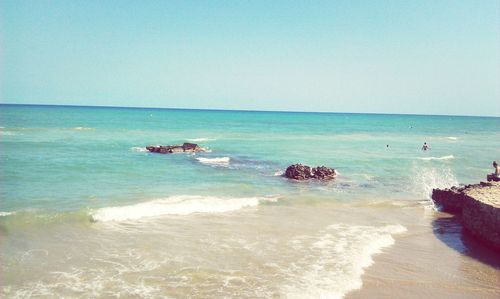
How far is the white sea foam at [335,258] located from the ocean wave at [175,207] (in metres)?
5.19

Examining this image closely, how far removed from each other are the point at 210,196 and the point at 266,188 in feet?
13.5

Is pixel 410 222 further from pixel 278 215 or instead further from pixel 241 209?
pixel 241 209

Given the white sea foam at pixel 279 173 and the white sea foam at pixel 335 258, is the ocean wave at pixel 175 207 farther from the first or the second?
the white sea foam at pixel 279 173

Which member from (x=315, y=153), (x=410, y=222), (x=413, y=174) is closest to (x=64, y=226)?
(x=410, y=222)

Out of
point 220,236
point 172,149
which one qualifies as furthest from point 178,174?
point 220,236

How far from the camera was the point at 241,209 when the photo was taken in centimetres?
1931

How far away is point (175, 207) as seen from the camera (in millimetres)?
18938

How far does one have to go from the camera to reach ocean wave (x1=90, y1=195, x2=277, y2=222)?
17.5 meters

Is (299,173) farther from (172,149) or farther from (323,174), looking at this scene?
(172,149)

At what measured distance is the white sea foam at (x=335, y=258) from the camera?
36.2 ft

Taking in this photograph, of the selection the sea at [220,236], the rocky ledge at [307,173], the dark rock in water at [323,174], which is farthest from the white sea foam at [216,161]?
the dark rock in water at [323,174]

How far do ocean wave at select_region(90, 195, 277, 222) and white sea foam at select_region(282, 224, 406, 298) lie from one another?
5.19 metres

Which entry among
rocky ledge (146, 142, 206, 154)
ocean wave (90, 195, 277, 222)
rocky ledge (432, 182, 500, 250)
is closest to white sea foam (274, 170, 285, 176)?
ocean wave (90, 195, 277, 222)

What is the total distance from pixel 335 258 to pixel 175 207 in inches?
330
